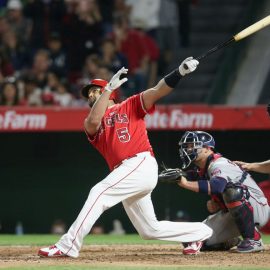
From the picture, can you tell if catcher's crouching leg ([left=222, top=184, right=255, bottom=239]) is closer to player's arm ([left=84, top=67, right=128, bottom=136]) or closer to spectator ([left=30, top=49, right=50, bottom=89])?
player's arm ([left=84, top=67, right=128, bottom=136])

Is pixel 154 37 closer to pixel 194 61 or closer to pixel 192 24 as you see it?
pixel 192 24

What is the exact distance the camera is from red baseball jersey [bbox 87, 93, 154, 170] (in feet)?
24.4

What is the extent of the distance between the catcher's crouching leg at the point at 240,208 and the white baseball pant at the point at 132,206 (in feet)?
0.91

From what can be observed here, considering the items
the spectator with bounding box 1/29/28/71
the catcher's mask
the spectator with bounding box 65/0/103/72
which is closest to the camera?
the catcher's mask

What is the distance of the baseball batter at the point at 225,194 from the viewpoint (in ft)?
25.5

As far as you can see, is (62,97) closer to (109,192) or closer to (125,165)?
(125,165)

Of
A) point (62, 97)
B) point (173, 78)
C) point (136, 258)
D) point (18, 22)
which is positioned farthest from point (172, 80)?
point (18, 22)

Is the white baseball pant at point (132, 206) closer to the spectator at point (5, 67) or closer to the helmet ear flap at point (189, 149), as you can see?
the helmet ear flap at point (189, 149)

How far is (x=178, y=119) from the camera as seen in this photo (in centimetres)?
1177

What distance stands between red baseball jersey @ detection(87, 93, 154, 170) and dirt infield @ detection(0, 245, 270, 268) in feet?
2.66

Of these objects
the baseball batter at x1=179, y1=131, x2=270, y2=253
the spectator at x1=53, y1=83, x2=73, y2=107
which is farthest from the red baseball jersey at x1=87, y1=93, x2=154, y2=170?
the spectator at x1=53, y1=83, x2=73, y2=107

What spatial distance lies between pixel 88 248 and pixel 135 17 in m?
5.94

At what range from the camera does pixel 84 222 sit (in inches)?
282

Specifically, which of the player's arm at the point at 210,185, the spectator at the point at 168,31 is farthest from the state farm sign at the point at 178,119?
the player's arm at the point at 210,185
